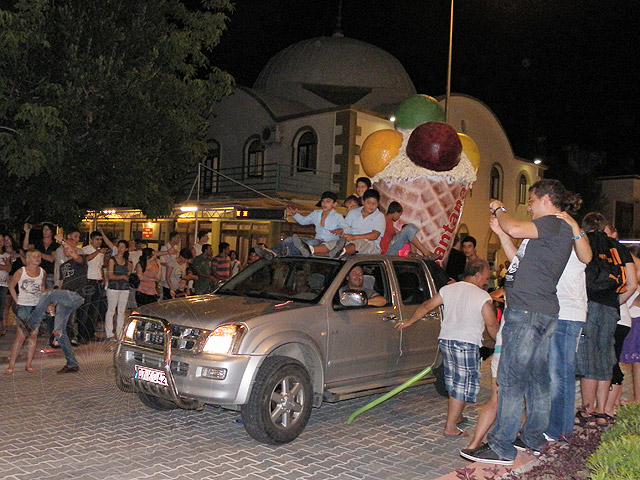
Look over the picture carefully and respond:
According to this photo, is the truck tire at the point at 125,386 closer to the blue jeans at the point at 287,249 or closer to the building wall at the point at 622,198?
the blue jeans at the point at 287,249

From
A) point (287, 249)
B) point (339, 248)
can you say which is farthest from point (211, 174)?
point (339, 248)

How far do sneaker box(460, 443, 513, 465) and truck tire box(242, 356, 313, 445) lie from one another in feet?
4.99

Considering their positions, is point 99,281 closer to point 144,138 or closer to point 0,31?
point 144,138

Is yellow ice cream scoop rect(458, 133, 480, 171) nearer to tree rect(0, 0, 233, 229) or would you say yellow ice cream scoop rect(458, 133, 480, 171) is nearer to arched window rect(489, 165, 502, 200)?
tree rect(0, 0, 233, 229)

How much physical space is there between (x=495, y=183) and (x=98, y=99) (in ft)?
69.7

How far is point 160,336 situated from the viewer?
580 centimetres

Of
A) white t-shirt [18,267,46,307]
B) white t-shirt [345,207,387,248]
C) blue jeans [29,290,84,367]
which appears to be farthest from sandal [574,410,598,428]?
Result: white t-shirt [18,267,46,307]

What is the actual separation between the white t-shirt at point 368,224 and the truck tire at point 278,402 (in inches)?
100

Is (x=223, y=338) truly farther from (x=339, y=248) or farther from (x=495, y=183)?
(x=495, y=183)

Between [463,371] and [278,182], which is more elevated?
[278,182]

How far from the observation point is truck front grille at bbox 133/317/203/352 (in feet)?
18.1

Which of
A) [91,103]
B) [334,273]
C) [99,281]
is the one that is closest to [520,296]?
[334,273]

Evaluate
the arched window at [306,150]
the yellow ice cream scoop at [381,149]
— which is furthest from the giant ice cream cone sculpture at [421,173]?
the arched window at [306,150]

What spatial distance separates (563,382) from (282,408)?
2429mm
